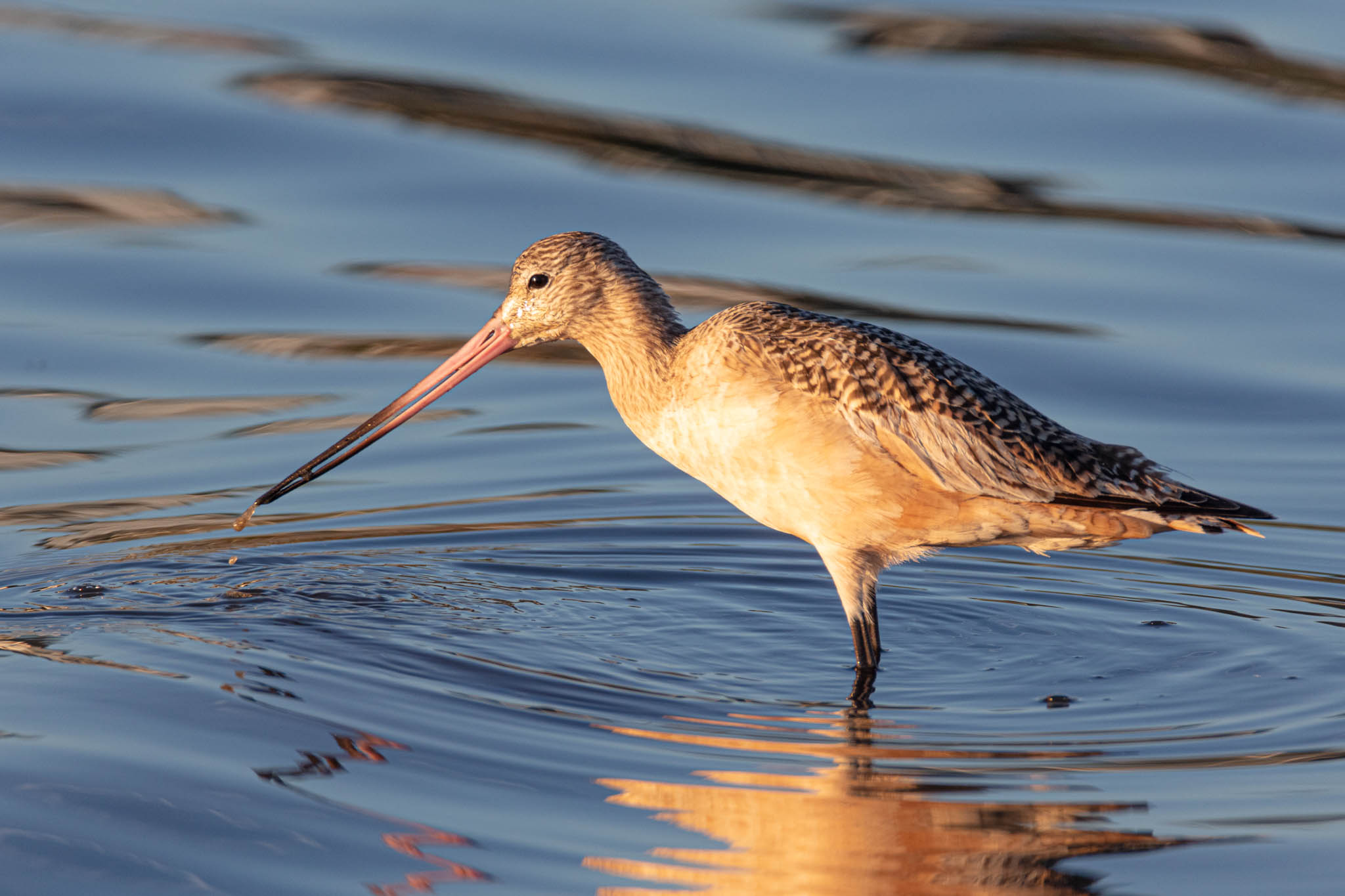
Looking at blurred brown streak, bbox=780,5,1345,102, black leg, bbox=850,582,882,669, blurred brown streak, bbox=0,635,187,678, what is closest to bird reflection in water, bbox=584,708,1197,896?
black leg, bbox=850,582,882,669

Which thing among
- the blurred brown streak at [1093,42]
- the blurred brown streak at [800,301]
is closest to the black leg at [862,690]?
the blurred brown streak at [800,301]

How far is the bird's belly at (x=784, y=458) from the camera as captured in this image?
6.79 metres

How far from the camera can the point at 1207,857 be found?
5430 mm

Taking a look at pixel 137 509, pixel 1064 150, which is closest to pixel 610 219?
pixel 1064 150

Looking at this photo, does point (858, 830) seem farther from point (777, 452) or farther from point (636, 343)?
point (636, 343)

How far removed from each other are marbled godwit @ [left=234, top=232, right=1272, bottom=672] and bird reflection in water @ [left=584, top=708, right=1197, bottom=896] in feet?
3.16

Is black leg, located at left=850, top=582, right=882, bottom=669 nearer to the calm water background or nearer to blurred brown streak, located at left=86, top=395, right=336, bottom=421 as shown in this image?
the calm water background

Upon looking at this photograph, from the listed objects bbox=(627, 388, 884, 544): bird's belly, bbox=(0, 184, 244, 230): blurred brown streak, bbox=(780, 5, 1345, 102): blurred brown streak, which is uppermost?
bbox=(780, 5, 1345, 102): blurred brown streak

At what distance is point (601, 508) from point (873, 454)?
8.19 ft

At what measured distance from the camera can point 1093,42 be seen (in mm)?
16359

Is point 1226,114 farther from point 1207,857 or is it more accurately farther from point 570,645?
point 1207,857

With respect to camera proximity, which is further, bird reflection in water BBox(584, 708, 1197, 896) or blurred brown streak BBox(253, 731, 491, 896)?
bird reflection in water BBox(584, 708, 1197, 896)

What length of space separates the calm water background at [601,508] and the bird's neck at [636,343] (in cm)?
88

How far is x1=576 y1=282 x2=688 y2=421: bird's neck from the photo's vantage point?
7.31 metres
